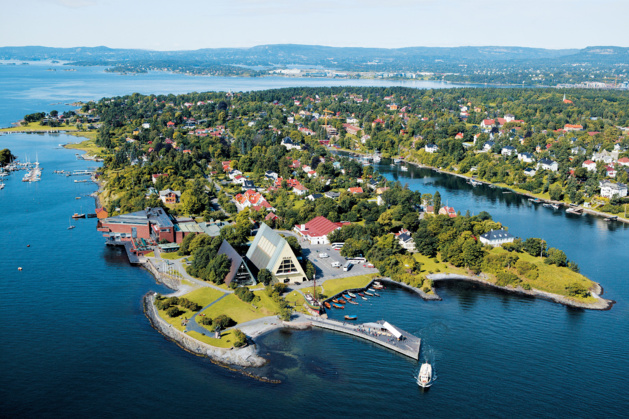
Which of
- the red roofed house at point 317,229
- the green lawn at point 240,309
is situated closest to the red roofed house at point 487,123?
the red roofed house at point 317,229

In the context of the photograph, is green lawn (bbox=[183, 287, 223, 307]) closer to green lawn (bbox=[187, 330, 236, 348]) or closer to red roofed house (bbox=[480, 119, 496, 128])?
green lawn (bbox=[187, 330, 236, 348])

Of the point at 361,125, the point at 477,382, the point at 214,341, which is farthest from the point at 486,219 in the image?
the point at 361,125

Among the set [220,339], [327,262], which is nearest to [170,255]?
[327,262]

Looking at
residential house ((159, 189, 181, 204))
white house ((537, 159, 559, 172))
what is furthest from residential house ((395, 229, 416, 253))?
white house ((537, 159, 559, 172))

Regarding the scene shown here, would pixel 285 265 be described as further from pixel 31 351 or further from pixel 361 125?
pixel 361 125

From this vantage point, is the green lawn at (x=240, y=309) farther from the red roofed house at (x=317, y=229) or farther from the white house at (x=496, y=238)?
the white house at (x=496, y=238)
